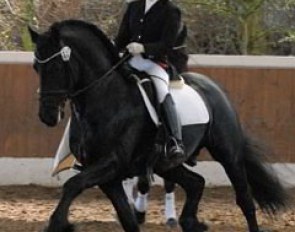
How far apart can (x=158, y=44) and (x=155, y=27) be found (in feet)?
0.69

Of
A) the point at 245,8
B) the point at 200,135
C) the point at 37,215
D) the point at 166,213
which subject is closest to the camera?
the point at 200,135

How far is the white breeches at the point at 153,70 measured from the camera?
762cm

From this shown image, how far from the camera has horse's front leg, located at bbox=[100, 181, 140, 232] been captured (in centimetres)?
713

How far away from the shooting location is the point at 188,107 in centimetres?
799

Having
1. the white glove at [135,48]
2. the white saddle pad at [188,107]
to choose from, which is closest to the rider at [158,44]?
the white glove at [135,48]

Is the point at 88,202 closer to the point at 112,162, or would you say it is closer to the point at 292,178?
the point at 292,178

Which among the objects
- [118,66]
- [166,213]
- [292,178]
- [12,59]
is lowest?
[292,178]

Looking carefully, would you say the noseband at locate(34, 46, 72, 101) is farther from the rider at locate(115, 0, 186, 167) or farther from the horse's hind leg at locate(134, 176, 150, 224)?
the horse's hind leg at locate(134, 176, 150, 224)

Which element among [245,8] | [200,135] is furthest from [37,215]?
[245,8]

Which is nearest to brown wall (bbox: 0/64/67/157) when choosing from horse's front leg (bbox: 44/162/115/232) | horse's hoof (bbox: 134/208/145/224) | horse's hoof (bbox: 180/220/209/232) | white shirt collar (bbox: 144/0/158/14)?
horse's hoof (bbox: 134/208/145/224)

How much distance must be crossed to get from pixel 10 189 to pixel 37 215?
1.81m

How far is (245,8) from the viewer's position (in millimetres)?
14266

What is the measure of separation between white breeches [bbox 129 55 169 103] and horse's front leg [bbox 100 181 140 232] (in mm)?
915

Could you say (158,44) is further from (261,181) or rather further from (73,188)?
(261,181)
